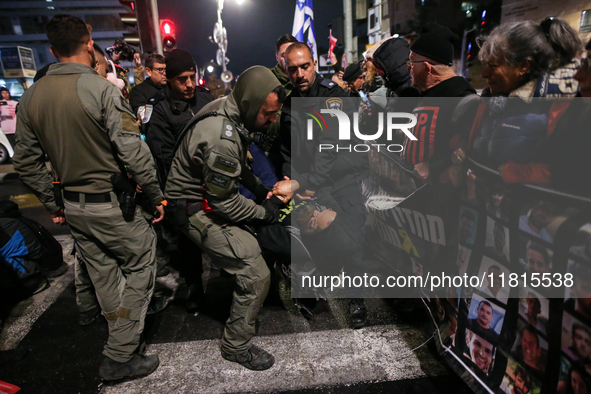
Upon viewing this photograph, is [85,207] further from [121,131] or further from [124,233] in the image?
[121,131]

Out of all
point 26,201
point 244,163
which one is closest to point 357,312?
point 244,163

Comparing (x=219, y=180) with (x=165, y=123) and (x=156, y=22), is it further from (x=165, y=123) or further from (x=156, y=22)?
(x=156, y=22)

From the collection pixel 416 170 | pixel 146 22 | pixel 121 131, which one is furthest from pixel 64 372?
pixel 146 22

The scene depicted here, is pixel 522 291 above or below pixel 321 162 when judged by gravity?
below

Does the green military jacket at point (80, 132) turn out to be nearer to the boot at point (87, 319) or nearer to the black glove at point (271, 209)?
the black glove at point (271, 209)

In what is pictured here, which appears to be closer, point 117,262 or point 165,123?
point 117,262

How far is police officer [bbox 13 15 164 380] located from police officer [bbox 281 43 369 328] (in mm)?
1316

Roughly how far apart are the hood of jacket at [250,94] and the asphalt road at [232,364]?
6.07 ft

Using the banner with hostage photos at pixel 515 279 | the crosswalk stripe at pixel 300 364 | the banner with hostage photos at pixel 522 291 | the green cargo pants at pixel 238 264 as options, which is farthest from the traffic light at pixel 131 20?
the banner with hostage photos at pixel 522 291

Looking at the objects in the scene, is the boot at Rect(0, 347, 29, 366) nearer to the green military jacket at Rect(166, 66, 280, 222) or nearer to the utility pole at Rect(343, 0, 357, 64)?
the green military jacket at Rect(166, 66, 280, 222)

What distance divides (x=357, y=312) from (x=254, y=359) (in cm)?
100

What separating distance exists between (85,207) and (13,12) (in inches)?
2843

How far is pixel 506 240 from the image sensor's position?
1.90 metres

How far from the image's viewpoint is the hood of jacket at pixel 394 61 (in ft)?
11.4
